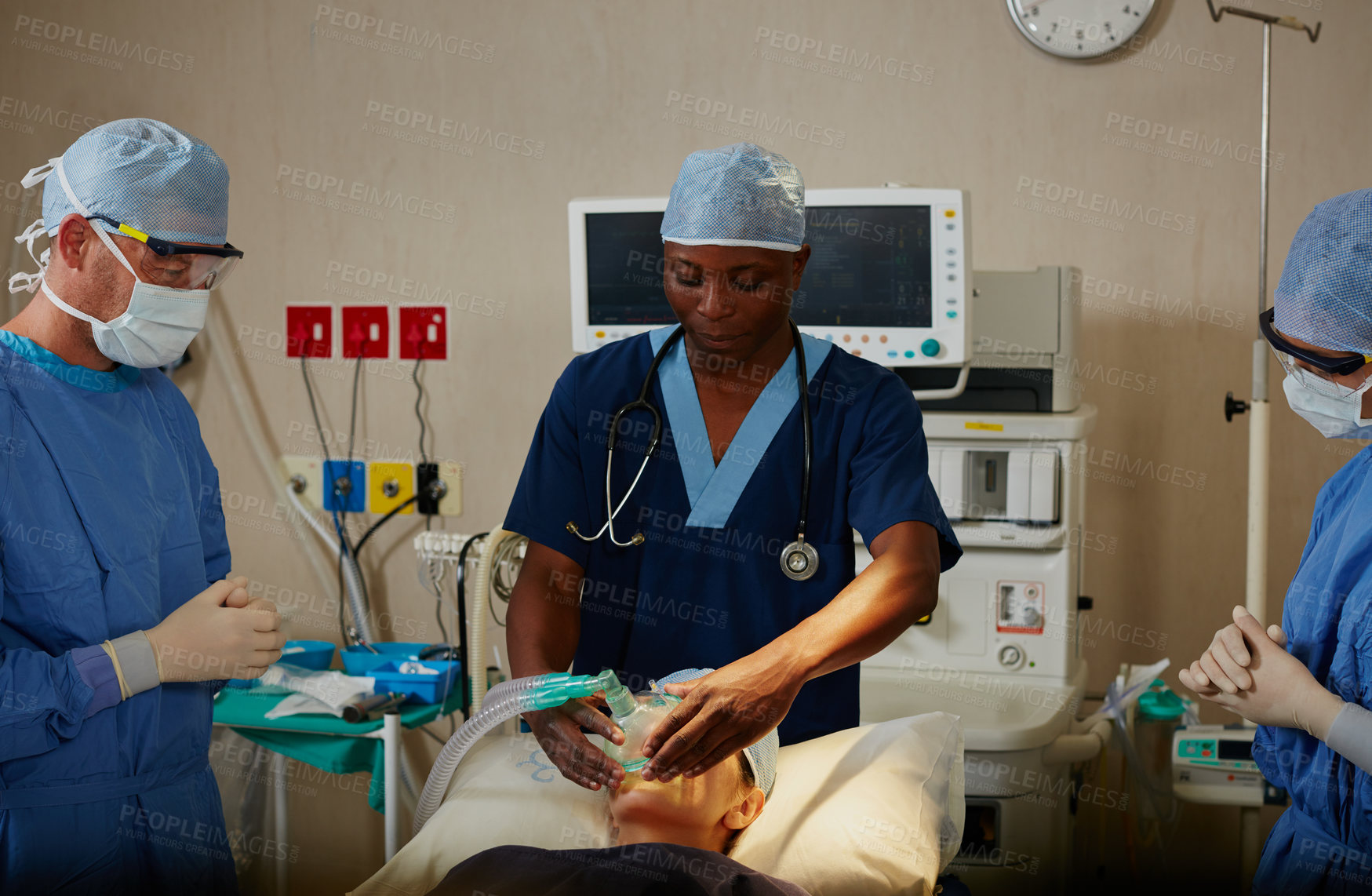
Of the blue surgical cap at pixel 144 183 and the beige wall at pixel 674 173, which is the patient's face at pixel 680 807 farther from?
the beige wall at pixel 674 173

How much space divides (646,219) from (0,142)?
2073mm

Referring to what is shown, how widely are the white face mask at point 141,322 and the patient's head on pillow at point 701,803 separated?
79cm

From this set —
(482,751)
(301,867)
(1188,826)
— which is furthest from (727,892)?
(301,867)

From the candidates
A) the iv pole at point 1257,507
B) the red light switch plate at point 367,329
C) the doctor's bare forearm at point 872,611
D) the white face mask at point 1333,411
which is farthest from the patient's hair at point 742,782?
the red light switch plate at point 367,329

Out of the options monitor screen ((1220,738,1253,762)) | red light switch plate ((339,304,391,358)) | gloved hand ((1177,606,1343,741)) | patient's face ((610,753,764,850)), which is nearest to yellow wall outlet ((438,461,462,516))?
red light switch plate ((339,304,391,358))

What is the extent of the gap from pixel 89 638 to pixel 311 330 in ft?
5.95

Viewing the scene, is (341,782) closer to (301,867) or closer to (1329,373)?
(301,867)

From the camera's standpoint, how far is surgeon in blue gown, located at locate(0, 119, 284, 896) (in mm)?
1174

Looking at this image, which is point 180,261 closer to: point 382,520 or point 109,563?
point 109,563

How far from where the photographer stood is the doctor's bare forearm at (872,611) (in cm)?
123

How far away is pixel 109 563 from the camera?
4.06 feet

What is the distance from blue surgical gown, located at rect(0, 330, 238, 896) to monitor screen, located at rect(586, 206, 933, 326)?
101cm

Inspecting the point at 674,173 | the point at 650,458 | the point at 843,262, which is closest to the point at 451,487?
the point at 674,173

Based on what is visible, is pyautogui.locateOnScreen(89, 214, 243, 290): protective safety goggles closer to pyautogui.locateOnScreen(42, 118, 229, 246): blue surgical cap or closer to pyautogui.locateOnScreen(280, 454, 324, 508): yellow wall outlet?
pyautogui.locateOnScreen(42, 118, 229, 246): blue surgical cap
